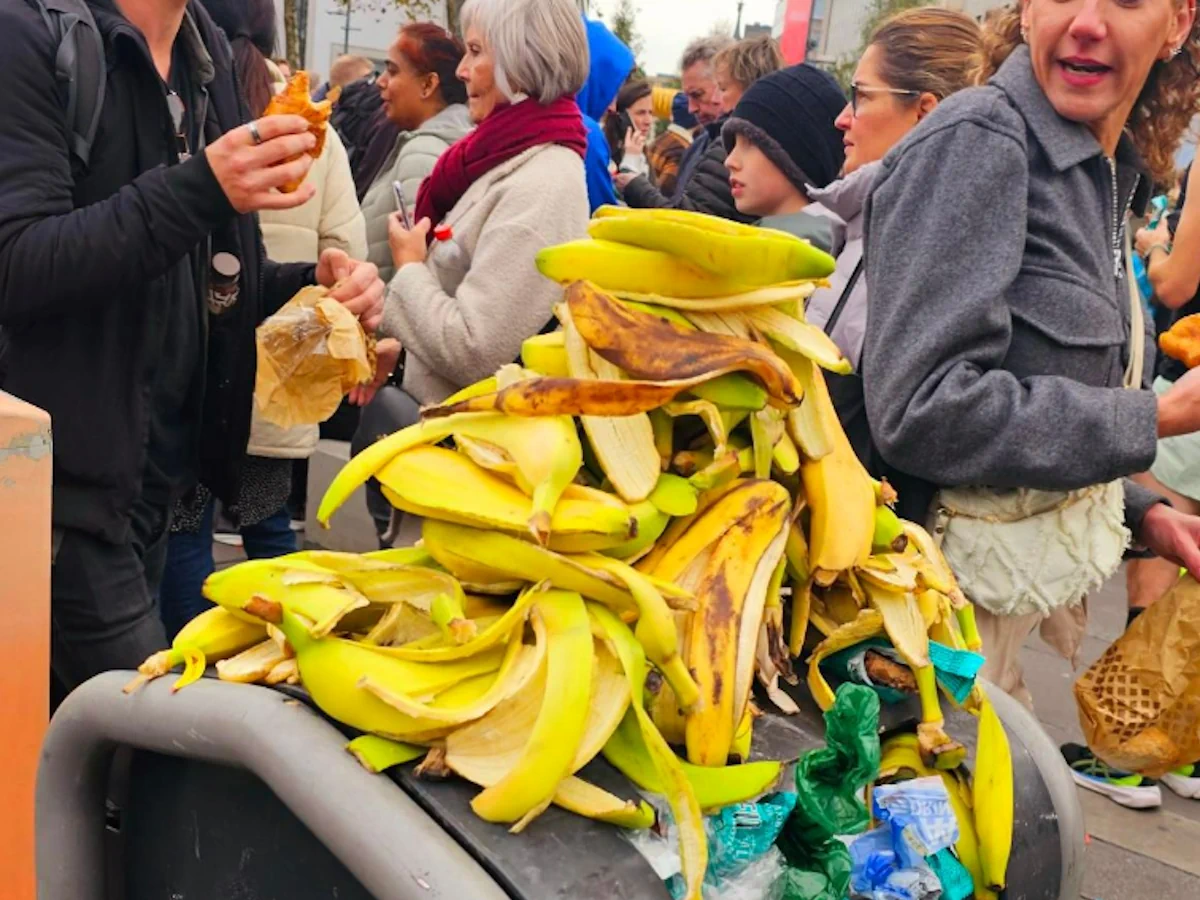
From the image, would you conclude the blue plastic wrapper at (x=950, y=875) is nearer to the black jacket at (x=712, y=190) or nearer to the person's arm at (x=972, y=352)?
the person's arm at (x=972, y=352)

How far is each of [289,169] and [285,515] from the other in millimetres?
1767

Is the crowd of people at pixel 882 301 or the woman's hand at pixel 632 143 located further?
the woman's hand at pixel 632 143

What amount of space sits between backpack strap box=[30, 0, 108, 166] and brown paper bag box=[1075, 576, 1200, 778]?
6.27ft

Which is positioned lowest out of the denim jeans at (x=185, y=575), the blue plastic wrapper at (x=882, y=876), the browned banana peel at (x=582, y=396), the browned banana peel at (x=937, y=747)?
the denim jeans at (x=185, y=575)

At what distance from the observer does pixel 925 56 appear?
104 inches

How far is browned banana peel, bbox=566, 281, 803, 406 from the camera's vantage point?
121 cm

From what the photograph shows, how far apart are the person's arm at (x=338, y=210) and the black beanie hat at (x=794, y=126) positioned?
3.55 ft

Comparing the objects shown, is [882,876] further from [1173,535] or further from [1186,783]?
[1186,783]

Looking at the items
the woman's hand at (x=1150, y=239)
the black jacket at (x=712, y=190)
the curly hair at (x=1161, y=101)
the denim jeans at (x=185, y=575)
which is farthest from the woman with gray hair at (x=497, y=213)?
the woman's hand at (x=1150, y=239)

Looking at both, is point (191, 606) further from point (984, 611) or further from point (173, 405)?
point (984, 611)

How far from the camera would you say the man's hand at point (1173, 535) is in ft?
7.02

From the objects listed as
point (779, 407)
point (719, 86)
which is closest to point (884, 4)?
point (719, 86)

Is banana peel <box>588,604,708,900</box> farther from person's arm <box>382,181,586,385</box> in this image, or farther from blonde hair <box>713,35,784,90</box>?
blonde hair <box>713,35,784,90</box>

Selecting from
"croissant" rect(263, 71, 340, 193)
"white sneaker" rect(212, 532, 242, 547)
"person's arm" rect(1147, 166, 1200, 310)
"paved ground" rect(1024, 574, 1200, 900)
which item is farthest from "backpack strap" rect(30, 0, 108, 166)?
"white sneaker" rect(212, 532, 242, 547)
